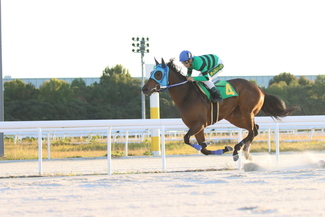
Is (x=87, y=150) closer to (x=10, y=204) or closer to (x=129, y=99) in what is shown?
(x=10, y=204)

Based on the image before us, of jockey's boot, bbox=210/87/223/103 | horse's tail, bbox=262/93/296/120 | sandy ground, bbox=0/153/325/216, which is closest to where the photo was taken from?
sandy ground, bbox=0/153/325/216

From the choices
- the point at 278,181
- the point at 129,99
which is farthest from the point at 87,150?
the point at 129,99

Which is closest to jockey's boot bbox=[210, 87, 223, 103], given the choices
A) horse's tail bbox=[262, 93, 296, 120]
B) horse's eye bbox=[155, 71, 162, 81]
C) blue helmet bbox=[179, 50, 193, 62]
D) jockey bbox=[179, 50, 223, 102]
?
jockey bbox=[179, 50, 223, 102]

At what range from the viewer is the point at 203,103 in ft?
22.2

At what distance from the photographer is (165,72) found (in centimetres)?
677

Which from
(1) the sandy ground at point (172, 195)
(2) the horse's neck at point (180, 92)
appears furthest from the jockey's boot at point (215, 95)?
(1) the sandy ground at point (172, 195)

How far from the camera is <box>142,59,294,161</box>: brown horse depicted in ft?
21.9

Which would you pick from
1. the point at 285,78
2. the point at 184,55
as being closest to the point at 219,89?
the point at 184,55

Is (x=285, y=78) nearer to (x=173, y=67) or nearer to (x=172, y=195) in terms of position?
(x=173, y=67)

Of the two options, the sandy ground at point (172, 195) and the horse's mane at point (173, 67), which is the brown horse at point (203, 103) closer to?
the horse's mane at point (173, 67)

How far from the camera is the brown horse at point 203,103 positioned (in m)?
6.68

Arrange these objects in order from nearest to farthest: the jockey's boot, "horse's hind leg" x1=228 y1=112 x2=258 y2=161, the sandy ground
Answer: the sandy ground
the jockey's boot
"horse's hind leg" x1=228 y1=112 x2=258 y2=161

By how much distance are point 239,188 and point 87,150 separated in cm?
920

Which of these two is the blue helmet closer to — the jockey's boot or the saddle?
the saddle
